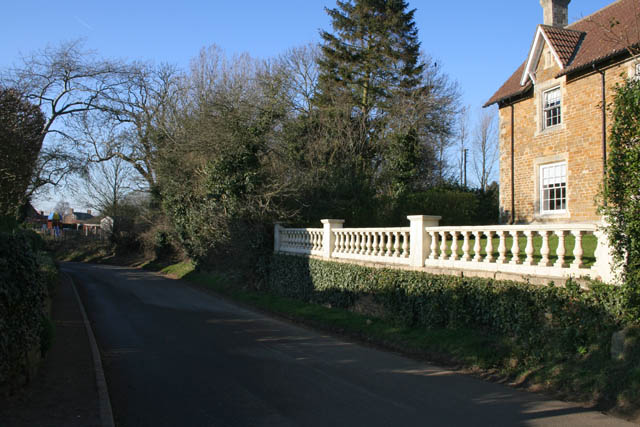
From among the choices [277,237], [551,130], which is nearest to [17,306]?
[277,237]

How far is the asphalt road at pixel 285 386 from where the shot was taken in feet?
20.0

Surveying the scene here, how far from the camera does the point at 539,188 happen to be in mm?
19875

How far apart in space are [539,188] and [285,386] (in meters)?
16.0

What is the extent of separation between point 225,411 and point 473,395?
11.5 ft

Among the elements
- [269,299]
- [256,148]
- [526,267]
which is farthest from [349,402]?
[256,148]

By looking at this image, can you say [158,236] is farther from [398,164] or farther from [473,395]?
[473,395]

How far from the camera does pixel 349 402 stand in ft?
22.0

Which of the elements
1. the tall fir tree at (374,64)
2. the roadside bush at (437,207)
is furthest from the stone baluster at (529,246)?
the tall fir tree at (374,64)

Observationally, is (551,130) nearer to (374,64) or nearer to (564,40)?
(564,40)

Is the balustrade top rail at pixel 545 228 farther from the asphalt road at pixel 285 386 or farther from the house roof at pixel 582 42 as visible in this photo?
the house roof at pixel 582 42

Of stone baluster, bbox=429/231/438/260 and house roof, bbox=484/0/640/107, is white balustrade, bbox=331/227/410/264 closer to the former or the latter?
stone baluster, bbox=429/231/438/260

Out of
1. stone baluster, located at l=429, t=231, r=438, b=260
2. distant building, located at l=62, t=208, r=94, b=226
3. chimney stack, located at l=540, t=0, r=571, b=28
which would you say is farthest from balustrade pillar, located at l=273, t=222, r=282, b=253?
distant building, located at l=62, t=208, r=94, b=226

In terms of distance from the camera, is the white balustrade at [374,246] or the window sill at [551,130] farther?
the window sill at [551,130]

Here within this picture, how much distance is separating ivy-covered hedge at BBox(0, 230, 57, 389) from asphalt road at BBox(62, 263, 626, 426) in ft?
4.45
